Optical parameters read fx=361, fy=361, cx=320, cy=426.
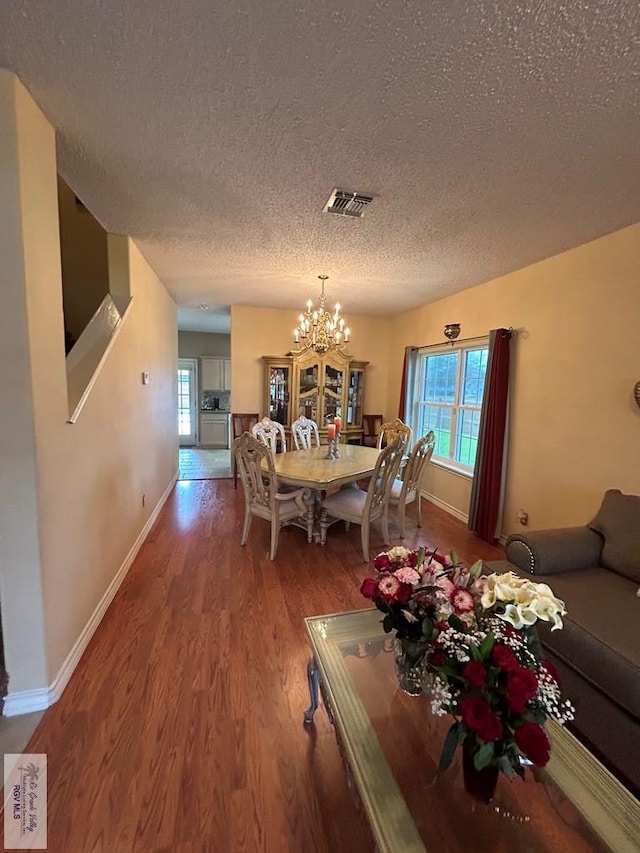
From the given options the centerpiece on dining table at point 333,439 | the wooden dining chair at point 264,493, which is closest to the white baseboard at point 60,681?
the wooden dining chair at point 264,493

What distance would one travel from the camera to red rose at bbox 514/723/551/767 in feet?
2.42

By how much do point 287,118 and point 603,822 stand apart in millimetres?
2388

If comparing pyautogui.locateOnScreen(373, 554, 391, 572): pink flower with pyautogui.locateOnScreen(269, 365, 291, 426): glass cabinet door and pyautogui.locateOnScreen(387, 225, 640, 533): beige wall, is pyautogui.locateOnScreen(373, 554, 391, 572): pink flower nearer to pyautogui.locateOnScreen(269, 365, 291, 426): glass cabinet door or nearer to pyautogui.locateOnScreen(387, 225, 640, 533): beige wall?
pyautogui.locateOnScreen(387, 225, 640, 533): beige wall

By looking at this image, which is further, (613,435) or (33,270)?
(613,435)

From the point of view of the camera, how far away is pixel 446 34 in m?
1.08

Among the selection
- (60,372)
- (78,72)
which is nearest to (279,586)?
(60,372)

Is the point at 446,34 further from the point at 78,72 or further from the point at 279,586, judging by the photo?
the point at 279,586

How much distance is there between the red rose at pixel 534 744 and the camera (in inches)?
29.0

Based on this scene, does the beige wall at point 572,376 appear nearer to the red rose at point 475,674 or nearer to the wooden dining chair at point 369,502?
the wooden dining chair at point 369,502

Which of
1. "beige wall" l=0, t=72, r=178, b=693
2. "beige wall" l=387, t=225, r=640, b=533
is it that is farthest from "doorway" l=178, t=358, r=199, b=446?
"beige wall" l=387, t=225, r=640, b=533

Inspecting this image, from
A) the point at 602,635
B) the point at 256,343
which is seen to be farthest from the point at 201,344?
the point at 602,635

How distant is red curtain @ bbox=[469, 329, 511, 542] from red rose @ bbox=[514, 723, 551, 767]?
2793 millimetres

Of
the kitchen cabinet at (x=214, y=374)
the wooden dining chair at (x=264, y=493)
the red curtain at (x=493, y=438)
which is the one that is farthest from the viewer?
the kitchen cabinet at (x=214, y=374)

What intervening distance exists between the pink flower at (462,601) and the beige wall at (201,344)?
744 centimetres
